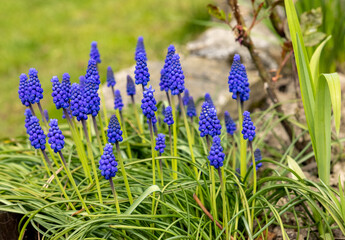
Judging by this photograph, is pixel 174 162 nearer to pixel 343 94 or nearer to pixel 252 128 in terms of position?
pixel 252 128

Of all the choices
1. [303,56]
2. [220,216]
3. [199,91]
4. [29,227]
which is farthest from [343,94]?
[29,227]

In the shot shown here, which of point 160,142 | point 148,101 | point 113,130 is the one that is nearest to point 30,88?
→ point 113,130

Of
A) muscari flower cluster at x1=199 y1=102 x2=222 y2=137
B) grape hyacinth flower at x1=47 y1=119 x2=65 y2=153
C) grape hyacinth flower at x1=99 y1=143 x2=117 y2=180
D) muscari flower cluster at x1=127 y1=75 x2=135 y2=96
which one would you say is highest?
muscari flower cluster at x1=127 y1=75 x2=135 y2=96

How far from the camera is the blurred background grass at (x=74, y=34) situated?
776 cm

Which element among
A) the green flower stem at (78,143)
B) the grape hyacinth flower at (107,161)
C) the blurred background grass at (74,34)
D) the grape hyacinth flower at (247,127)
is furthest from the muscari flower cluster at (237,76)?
the blurred background grass at (74,34)

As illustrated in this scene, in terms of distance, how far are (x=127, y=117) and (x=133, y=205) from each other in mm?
1957

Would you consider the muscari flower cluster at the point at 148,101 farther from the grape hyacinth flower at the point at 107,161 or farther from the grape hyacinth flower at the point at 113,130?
the grape hyacinth flower at the point at 107,161

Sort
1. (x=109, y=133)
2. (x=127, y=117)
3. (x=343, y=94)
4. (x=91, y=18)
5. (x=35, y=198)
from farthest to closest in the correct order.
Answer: (x=91, y=18) < (x=343, y=94) < (x=127, y=117) < (x=35, y=198) < (x=109, y=133)

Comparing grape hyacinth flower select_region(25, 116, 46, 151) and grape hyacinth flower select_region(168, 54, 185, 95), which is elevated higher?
grape hyacinth flower select_region(168, 54, 185, 95)

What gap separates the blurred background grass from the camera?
776cm

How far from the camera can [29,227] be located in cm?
306

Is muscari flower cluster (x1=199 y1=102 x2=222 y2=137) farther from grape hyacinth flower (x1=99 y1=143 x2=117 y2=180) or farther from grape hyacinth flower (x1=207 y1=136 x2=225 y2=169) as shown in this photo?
grape hyacinth flower (x1=99 y1=143 x2=117 y2=180)

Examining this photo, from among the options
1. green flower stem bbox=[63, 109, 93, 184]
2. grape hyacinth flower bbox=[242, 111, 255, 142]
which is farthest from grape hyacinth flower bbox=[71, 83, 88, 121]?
grape hyacinth flower bbox=[242, 111, 255, 142]

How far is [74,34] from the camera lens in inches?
365
